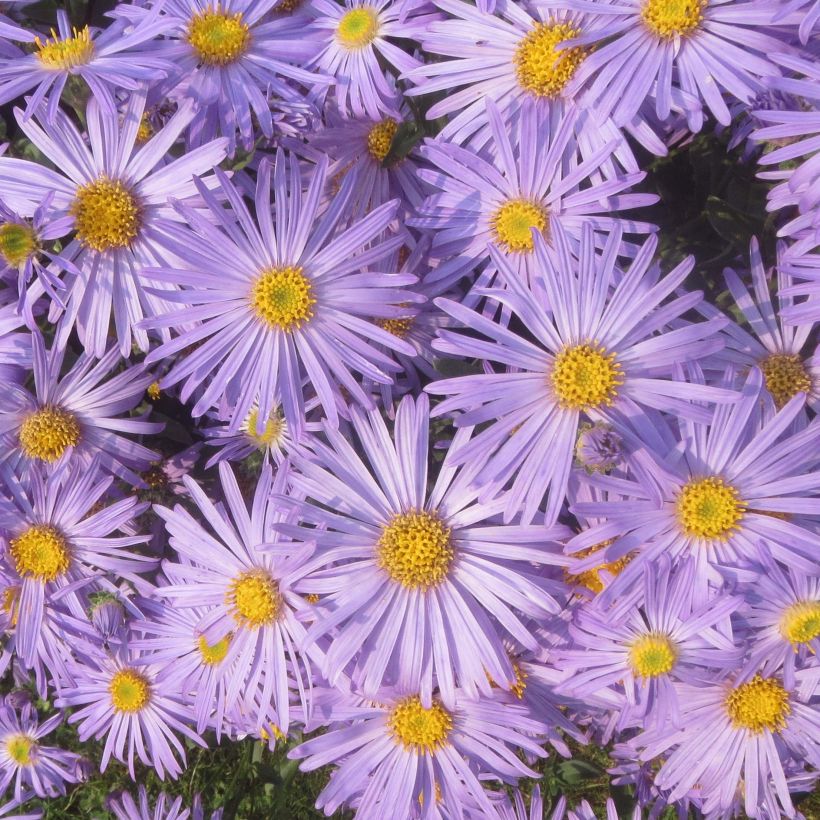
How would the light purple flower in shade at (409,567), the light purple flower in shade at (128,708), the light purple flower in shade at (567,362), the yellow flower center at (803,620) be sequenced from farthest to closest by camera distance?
the light purple flower in shade at (128,708), the yellow flower center at (803,620), the light purple flower in shade at (409,567), the light purple flower in shade at (567,362)

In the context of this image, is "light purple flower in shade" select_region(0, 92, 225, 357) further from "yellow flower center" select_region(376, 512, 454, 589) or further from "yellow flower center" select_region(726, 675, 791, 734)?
"yellow flower center" select_region(726, 675, 791, 734)

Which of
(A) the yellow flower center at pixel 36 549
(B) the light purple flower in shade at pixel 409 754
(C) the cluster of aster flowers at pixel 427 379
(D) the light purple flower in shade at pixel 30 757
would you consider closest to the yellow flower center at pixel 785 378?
(C) the cluster of aster flowers at pixel 427 379

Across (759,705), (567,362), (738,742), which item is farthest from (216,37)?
(738,742)

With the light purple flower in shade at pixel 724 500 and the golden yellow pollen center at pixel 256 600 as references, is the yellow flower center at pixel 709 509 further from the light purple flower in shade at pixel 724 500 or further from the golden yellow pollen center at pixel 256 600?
the golden yellow pollen center at pixel 256 600

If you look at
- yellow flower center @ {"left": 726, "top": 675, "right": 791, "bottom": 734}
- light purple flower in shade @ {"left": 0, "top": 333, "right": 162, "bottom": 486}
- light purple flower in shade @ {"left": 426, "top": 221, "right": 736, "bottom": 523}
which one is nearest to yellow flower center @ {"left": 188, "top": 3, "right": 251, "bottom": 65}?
light purple flower in shade @ {"left": 0, "top": 333, "right": 162, "bottom": 486}

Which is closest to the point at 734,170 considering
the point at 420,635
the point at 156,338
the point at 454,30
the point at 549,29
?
the point at 549,29
